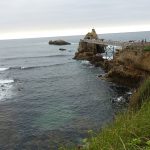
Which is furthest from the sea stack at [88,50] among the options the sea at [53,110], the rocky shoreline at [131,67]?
the rocky shoreline at [131,67]

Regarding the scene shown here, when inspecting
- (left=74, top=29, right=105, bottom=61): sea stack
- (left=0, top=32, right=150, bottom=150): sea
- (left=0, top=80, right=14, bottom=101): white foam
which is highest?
(left=74, top=29, right=105, bottom=61): sea stack

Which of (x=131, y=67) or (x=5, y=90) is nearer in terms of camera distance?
(x=131, y=67)

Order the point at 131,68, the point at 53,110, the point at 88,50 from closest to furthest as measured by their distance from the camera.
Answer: the point at 53,110, the point at 131,68, the point at 88,50

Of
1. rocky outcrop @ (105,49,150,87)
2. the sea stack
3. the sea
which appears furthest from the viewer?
the sea stack

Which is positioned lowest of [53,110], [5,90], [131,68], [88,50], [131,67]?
[5,90]

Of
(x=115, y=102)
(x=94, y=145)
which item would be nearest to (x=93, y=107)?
(x=115, y=102)

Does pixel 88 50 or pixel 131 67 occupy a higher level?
pixel 131 67

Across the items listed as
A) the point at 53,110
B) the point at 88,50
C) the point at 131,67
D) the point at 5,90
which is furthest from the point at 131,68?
the point at 88,50

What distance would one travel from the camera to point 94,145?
289 inches

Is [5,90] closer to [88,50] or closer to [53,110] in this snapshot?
[53,110]

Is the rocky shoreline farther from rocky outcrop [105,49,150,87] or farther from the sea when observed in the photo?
the sea

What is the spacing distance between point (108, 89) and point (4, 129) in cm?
1733

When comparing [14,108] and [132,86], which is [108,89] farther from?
[14,108]

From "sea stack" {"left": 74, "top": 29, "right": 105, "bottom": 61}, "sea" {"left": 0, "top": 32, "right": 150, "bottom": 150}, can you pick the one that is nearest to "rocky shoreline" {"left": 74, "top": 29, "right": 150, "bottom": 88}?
"sea" {"left": 0, "top": 32, "right": 150, "bottom": 150}
